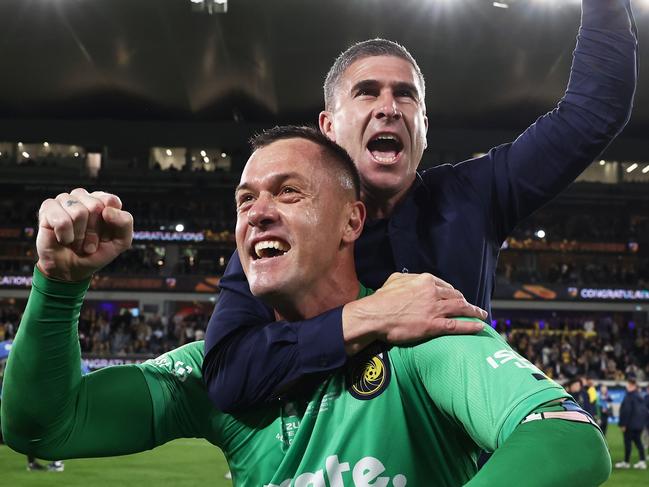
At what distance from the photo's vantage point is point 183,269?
114 ft

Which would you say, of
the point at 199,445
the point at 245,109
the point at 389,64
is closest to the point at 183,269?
the point at 245,109

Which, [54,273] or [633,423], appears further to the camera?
[633,423]

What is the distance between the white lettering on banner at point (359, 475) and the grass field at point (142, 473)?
9420 mm

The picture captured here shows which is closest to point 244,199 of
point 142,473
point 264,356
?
point 264,356

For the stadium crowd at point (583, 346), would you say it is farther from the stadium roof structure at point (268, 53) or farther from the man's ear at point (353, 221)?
the man's ear at point (353, 221)

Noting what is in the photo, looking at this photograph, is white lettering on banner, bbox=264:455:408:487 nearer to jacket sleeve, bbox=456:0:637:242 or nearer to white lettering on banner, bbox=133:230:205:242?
jacket sleeve, bbox=456:0:637:242

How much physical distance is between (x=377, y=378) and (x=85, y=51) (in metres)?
23.8

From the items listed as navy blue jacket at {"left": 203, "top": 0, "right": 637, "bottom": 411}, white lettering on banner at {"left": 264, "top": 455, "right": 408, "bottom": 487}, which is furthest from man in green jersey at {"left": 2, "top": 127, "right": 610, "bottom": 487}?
navy blue jacket at {"left": 203, "top": 0, "right": 637, "bottom": 411}

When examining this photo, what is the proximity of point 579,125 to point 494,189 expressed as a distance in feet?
1.10

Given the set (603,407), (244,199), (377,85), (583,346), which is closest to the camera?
(244,199)

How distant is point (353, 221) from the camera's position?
2.18m

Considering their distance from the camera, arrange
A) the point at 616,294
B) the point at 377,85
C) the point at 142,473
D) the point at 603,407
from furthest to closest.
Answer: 1. the point at 616,294
2. the point at 603,407
3. the point at 142,473
4. the point at 377,85

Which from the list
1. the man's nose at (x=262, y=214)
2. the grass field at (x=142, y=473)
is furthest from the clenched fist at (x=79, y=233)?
the grass field at (x=142, y=473)

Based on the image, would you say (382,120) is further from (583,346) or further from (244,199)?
(583,346)
